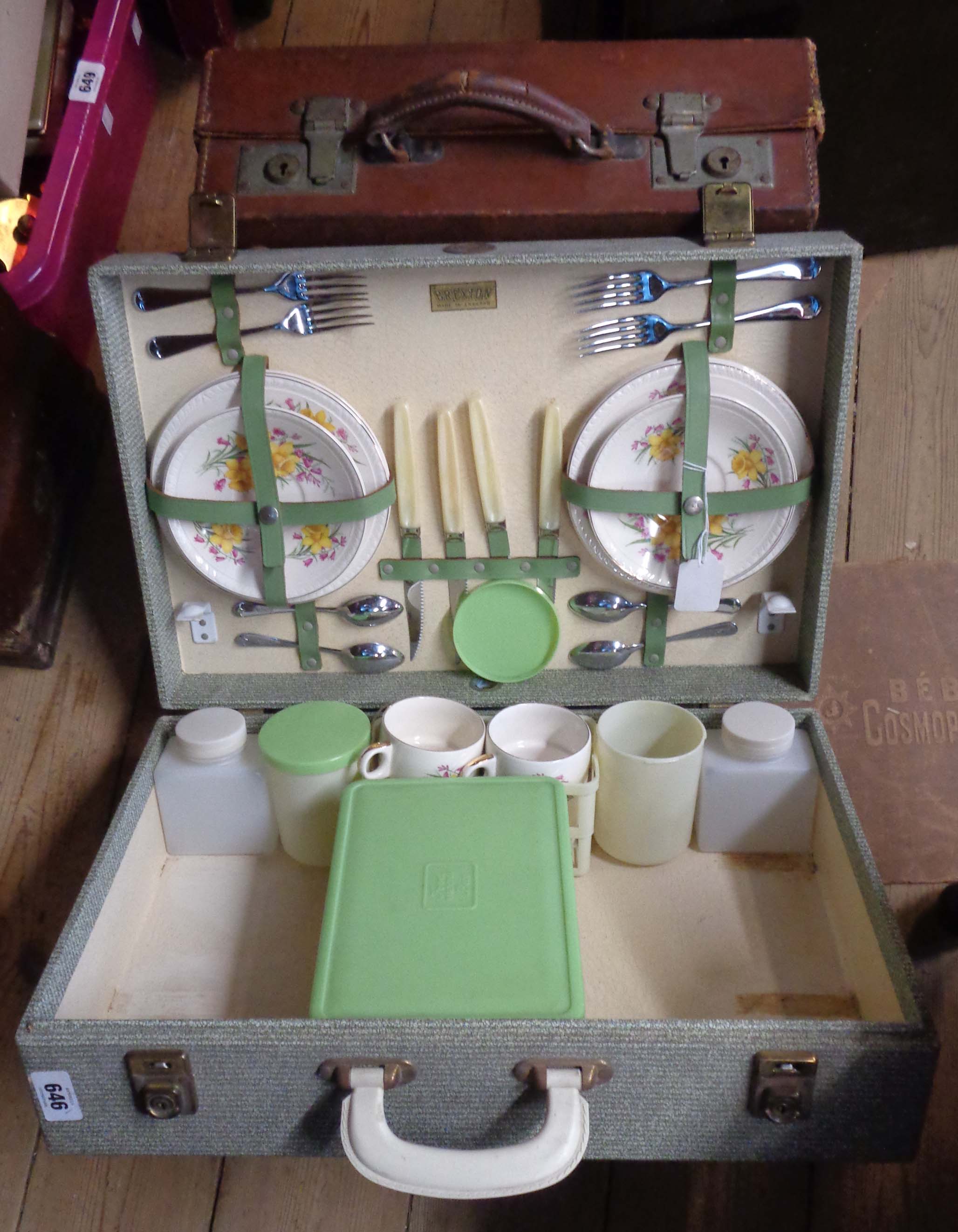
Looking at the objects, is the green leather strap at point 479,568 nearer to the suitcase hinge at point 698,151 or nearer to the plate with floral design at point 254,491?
the plate with floral design at point 254,491

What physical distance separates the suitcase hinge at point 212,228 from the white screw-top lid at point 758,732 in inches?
25.3

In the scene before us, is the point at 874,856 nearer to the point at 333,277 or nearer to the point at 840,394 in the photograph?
the point at 840,394

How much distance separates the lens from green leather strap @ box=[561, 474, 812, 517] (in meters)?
0.98

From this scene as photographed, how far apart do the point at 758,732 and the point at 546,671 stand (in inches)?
9.2

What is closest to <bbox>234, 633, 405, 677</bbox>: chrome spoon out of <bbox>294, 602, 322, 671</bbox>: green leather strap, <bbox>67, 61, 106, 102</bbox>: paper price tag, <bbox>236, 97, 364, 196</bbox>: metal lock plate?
<bbox>294, 602, 322, 671</bbox>: green leather strap

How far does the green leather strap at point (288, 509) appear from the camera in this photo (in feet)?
3.26

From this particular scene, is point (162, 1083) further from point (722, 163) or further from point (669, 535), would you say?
point (722, 163)

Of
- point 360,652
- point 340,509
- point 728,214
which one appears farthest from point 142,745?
point 728,214

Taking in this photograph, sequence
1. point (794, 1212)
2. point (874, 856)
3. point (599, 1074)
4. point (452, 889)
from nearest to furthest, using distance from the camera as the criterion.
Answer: point (599, 1074) → point (452, 889) → point (794, 1212) → point (874, 856)

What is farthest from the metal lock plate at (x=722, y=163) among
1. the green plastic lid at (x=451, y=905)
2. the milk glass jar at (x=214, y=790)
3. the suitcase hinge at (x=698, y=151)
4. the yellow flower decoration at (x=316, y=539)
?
the milk glass jar at (x=214, y=790)

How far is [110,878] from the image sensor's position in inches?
36.6

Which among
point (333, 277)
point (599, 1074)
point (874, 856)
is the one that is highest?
point (333, 277)

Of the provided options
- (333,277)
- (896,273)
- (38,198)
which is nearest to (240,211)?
(333,277)

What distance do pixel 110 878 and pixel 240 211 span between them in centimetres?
61
